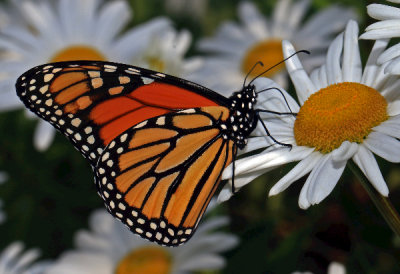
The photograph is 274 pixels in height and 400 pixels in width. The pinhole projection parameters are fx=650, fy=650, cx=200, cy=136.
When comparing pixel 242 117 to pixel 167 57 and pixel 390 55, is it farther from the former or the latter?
pixel 167 57

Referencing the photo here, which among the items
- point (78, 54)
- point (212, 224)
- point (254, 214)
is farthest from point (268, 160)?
point (78, 54)

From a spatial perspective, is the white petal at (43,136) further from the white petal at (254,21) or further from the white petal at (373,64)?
the white petal at (373,64)

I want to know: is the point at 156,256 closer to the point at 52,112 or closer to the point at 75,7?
the point at 52,112

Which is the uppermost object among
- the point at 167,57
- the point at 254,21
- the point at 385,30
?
the point at 254,21

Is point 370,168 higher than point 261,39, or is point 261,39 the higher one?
point 261,39

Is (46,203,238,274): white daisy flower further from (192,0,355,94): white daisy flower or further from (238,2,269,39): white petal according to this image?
(238,2,269,39): white petal

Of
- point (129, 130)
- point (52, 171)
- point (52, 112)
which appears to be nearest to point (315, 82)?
point (129, 130)

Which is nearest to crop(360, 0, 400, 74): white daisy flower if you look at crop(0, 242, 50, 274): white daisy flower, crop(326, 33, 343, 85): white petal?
crop(326, 33, 343, 85): white petal
